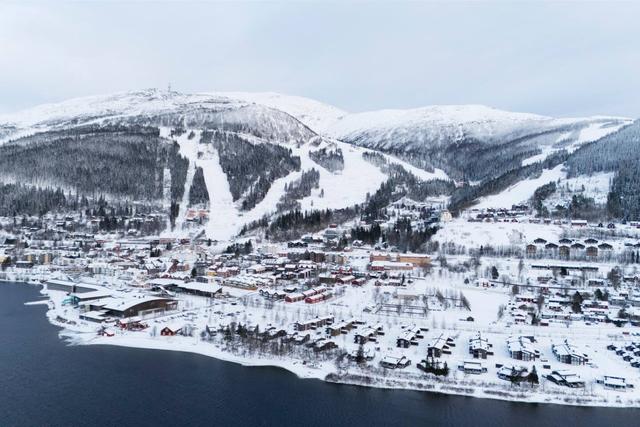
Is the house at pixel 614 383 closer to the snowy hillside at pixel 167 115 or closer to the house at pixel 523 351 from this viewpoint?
the house at pixel 523 351

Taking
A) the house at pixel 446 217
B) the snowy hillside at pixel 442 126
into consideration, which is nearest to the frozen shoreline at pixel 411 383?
the house at pixel 446 217

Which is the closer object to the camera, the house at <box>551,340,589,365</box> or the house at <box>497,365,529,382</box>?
the house at <box>497,365,529,382</box>

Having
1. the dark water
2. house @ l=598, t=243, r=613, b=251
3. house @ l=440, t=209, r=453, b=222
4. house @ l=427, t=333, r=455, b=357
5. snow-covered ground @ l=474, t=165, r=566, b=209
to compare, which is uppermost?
snow-covered ground @ l=474, t=165, r=566, b=209

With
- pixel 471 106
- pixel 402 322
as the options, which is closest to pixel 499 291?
pixel 402 322

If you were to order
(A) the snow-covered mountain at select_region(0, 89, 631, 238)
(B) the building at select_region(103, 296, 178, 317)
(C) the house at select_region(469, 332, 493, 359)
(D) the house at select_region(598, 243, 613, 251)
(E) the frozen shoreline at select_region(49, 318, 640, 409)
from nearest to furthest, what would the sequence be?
(E) the frozen shoreline at select_region(49, 318, 640, 409), (C) the house at select_region(469, 332, 493, 359), (B) the building at select_region(103, 296, 178, 317), (D) the house at select_region(598, 243, 613, 251), (A) the snow-covered mountain at select_region(0, 89, 631, 238)

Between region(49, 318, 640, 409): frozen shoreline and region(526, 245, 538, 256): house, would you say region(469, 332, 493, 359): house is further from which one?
region(526, 245, 538, 256): house

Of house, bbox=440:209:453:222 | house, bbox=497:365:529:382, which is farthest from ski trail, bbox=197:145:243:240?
house, bbox=497:365:529:382

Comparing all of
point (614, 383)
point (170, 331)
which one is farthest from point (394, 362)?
point (170, 331)

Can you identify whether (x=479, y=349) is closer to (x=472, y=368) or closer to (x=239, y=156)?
(x=472, y=368)
